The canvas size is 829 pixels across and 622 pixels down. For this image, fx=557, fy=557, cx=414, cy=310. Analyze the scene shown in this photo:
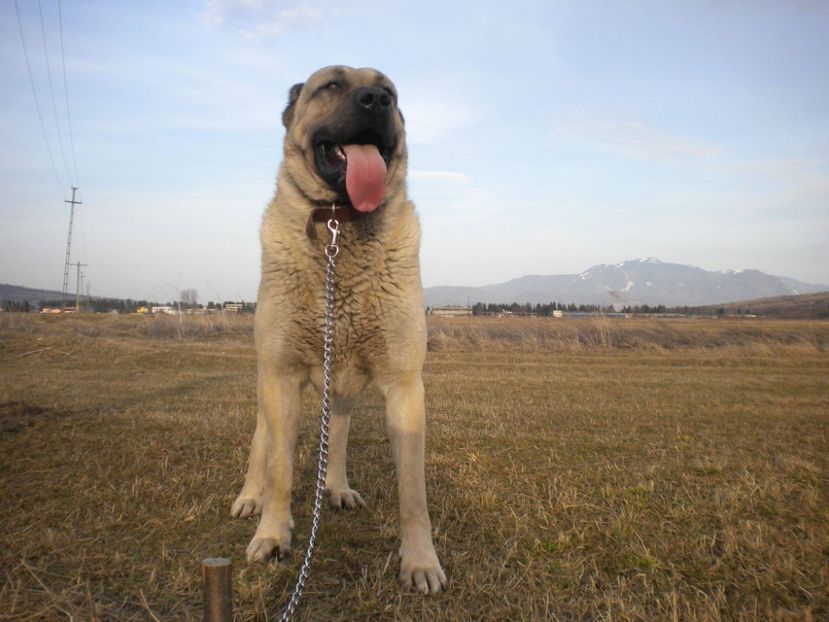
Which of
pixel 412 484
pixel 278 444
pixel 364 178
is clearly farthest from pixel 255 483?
pixel 364 178

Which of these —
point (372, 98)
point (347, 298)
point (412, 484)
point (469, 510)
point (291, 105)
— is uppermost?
point (291, 105)

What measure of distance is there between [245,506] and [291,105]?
8.22 feet

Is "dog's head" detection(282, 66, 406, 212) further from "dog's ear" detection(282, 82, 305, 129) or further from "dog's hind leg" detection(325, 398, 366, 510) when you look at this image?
"dog's hind leg" detection(325, 398, 366, 510)

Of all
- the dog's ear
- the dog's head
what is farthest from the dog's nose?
the dog's ear

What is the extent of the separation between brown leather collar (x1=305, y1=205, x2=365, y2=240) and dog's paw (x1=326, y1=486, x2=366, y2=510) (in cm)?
167

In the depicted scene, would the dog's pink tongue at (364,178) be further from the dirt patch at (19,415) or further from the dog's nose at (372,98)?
the dirt patch at (19,415)

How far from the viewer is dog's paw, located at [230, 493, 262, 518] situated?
3.35 m

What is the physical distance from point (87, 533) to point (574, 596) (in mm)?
2509

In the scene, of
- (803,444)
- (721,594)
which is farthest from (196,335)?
(721,594)

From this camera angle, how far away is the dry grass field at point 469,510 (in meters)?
2.35

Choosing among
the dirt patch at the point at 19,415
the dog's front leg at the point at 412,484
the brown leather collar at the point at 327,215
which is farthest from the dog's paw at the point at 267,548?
the dirt patch at the point at 19,415

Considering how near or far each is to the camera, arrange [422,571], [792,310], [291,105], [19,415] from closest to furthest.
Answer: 1. [422,571]
2. [291,105]
3. [19,415]
4. [792,310]

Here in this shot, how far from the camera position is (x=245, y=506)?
11.0ft

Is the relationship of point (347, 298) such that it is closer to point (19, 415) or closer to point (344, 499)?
point (344, 499)
